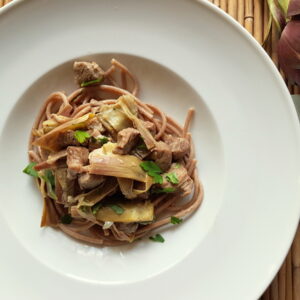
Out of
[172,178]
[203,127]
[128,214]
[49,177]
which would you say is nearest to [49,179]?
[49,177]

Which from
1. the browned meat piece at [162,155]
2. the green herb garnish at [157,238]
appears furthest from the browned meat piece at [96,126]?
the green herb garnish at [157,238]

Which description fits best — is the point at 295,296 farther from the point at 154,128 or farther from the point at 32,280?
the point at 32,280

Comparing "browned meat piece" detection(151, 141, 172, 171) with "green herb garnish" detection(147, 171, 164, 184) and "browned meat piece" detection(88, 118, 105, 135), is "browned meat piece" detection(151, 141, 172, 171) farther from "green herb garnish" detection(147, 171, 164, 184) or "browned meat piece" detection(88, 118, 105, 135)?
"browned meat piece" detection(88, 118, 105, 135)

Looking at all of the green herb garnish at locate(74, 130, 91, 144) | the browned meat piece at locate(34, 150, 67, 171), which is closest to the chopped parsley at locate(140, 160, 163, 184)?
the green herb garnish at locate(74, 130, 91, 144)

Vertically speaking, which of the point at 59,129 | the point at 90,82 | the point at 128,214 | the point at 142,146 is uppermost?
the point at 90,82

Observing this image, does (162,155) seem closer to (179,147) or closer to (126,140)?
(179,147)

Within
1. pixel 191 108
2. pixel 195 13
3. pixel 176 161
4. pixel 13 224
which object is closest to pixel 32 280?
pixel 13 224
